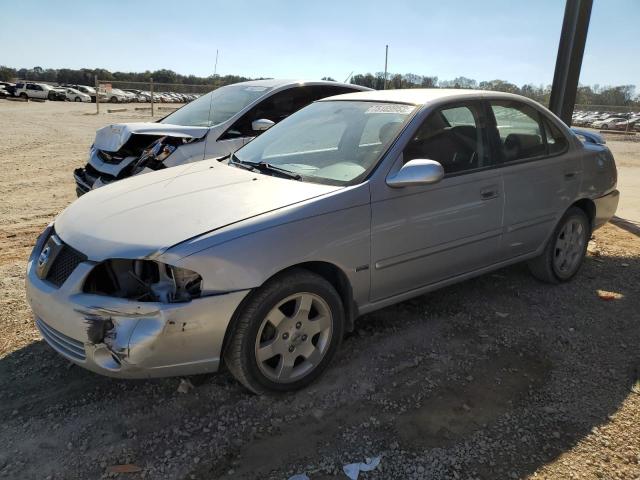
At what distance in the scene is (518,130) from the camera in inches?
163

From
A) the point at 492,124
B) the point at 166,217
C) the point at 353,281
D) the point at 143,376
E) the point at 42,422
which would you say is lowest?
the point at 42,422

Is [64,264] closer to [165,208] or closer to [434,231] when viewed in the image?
[165,208]

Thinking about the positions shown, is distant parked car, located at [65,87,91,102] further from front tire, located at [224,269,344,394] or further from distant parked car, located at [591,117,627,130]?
front tire, located at [224,269,344,394]

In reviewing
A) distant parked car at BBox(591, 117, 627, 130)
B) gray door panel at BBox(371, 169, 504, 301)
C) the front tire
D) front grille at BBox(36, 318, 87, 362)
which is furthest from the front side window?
distant parked car at BBox(591, 117, 627, 130)

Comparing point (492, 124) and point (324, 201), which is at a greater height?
point (492, 124)

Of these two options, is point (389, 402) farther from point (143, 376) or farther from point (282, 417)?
point (143, 376)

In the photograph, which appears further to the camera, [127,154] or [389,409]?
[127,154]

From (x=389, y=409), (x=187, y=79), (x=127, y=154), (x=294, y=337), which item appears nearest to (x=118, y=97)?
(x=187, y=79)

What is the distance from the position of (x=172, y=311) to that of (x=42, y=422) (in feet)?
3.27

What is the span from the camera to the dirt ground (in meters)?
2.45

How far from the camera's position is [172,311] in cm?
247

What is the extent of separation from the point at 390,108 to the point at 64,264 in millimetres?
2364

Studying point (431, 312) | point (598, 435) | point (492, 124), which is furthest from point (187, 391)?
point (492, 124)

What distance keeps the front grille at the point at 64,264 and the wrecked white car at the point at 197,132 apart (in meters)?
2.69
